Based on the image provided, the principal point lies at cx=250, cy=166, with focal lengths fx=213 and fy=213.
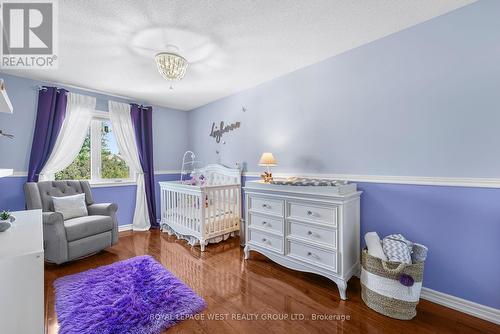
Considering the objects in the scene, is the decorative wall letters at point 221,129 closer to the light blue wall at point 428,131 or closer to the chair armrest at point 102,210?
the light blue wall at point 428,131

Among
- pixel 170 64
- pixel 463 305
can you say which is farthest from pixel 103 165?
pixel 463 305

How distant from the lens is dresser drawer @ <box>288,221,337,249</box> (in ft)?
6.23

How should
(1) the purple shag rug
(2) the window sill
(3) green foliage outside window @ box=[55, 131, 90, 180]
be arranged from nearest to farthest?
(1) the purple shag rug < (3) green foliage outside window @ box=[55, 131, 90, 180] < (2) the window sill

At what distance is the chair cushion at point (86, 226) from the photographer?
94.0 inches

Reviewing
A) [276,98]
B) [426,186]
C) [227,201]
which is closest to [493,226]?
[426,186]

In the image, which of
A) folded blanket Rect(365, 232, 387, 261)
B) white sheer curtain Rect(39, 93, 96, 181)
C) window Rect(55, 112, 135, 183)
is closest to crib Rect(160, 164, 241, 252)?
window Rect(55, 112, 135, 183)

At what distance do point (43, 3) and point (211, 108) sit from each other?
101 inches

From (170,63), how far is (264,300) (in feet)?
7.70

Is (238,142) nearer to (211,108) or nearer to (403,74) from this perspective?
(211,108)

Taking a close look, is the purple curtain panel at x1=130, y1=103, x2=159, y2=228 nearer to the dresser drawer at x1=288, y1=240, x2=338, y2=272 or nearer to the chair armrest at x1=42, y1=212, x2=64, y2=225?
the chair armrest at x1=42, y1=212, x2=64, y2=225

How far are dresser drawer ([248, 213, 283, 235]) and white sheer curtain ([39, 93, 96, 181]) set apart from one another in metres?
2.82

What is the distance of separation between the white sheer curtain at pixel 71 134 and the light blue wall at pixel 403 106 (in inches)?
112

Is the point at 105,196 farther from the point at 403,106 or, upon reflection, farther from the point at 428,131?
the point at 428,131

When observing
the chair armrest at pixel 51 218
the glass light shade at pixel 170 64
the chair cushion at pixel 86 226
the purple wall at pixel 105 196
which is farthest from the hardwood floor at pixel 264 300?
the glass light shade at pixel 170 64
